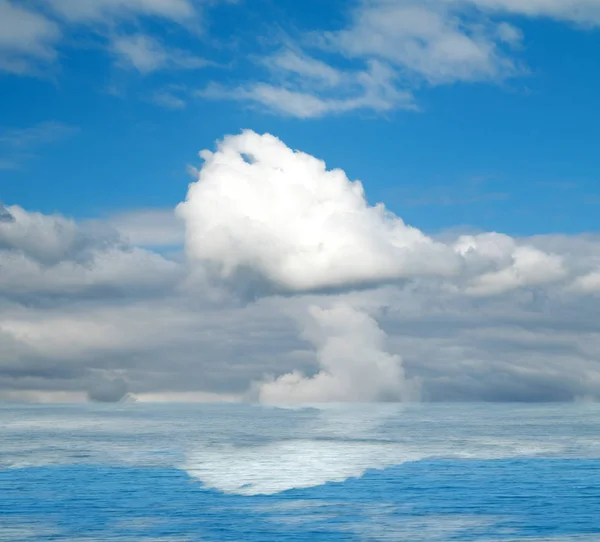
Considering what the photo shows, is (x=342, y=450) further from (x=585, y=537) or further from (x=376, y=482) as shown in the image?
(x=585, y=537)

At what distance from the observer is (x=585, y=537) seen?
5831 centimetres

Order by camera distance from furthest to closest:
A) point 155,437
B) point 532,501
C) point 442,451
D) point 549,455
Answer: point 155,437 → point 442,451 → point 549,455 → point 532,501

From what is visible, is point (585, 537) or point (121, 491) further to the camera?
point (121, 491)

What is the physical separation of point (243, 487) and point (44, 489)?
21.3m

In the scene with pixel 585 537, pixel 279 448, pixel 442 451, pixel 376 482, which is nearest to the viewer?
pixel 585 537

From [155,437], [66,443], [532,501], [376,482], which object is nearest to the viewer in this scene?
[532,501]

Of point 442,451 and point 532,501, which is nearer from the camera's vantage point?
point 532,501

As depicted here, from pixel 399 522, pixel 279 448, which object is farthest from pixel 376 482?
pixel 279 448

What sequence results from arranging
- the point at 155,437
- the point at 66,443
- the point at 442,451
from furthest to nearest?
1. the point at 155,437
2. the point at 66,443
3. the point at 442,451

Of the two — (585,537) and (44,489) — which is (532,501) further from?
(44,489)

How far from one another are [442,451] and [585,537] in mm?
67083

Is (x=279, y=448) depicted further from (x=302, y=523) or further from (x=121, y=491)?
(x=302, y=523)

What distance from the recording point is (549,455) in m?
117

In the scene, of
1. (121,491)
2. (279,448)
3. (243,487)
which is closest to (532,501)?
(243,487)
